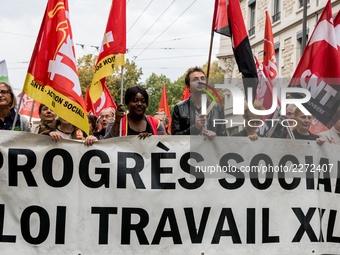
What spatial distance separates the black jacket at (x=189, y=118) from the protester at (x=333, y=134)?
3.11 ft

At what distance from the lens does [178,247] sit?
757cm

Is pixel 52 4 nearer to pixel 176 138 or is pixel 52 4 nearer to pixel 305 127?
pixel 176 138

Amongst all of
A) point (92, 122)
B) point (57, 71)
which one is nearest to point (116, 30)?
point (92, 122)

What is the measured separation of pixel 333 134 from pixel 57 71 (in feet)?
8.78

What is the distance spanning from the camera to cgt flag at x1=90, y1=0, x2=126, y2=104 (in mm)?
10641

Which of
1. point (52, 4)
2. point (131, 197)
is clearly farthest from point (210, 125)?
point (52, 4)

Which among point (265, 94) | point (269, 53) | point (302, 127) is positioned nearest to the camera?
point (302, 127)

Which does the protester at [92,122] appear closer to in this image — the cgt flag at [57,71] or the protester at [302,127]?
the cgt flag at [57,71]

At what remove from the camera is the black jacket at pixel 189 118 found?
332 inches

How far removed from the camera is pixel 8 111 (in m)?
8.31

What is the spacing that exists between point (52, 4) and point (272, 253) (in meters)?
3.23

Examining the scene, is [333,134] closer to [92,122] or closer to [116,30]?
[116,30]

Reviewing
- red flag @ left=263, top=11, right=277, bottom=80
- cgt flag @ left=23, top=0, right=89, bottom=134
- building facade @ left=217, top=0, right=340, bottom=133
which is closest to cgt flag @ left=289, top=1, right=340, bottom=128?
cgt flag @ left=23, top=0, right=89, bottom=134

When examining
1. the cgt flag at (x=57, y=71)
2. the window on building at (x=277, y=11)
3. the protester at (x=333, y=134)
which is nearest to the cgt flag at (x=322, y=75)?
the protester at (x=333, y=134)
